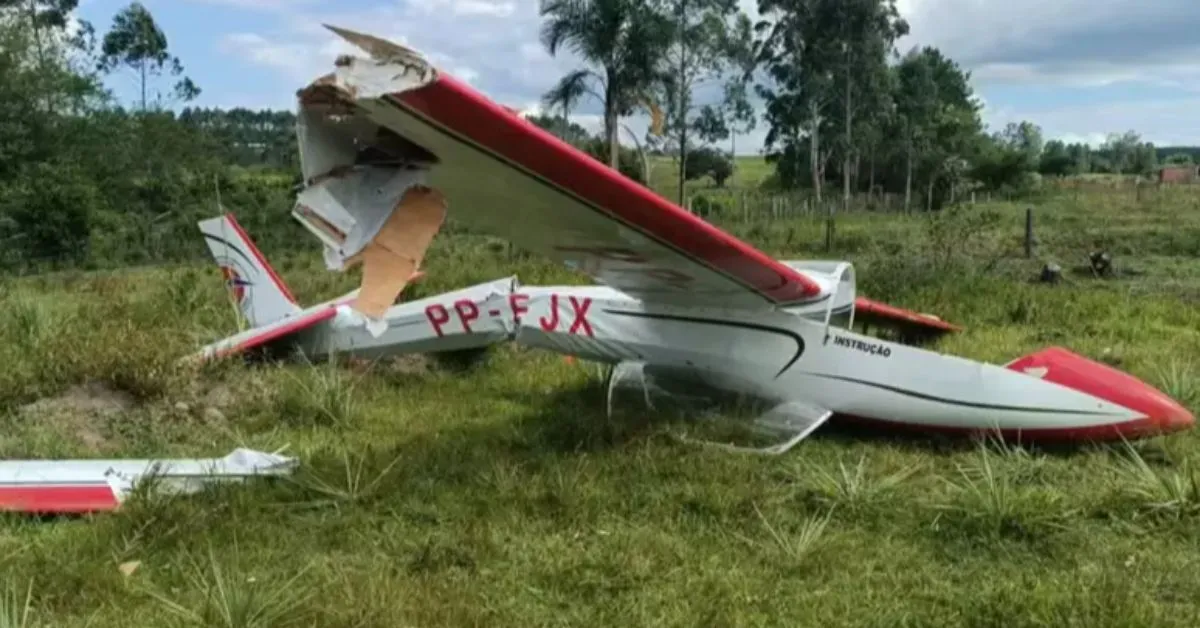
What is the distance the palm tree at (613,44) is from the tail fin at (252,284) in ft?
55.4

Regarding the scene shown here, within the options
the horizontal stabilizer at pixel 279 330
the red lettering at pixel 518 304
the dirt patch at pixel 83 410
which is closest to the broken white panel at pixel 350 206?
the dirt patch at pixel 83 410

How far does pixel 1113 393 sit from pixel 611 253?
2.97 m

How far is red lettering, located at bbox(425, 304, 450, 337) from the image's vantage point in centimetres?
843

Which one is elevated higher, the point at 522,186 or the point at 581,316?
the point at 522,186

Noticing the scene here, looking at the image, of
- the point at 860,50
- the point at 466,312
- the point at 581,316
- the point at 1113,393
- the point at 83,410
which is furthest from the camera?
the point at 860,50

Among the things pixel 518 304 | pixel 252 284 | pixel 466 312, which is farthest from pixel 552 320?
pixel 252 284

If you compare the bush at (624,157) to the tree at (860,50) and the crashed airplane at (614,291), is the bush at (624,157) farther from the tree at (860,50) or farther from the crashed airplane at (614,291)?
the crashed airplane at (614,291)

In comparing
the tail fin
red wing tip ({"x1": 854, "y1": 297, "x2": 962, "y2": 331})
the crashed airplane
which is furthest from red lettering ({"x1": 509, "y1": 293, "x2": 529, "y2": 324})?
the tail fin

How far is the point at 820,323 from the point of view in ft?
20.4

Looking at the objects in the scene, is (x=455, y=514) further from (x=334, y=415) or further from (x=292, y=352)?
(x=292, y=352)

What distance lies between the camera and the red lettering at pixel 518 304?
7.84m

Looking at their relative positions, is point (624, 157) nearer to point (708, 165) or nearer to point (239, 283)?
point (708, 165)

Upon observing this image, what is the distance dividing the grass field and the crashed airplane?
305 millimetres

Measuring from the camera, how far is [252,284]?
10.6 meters
